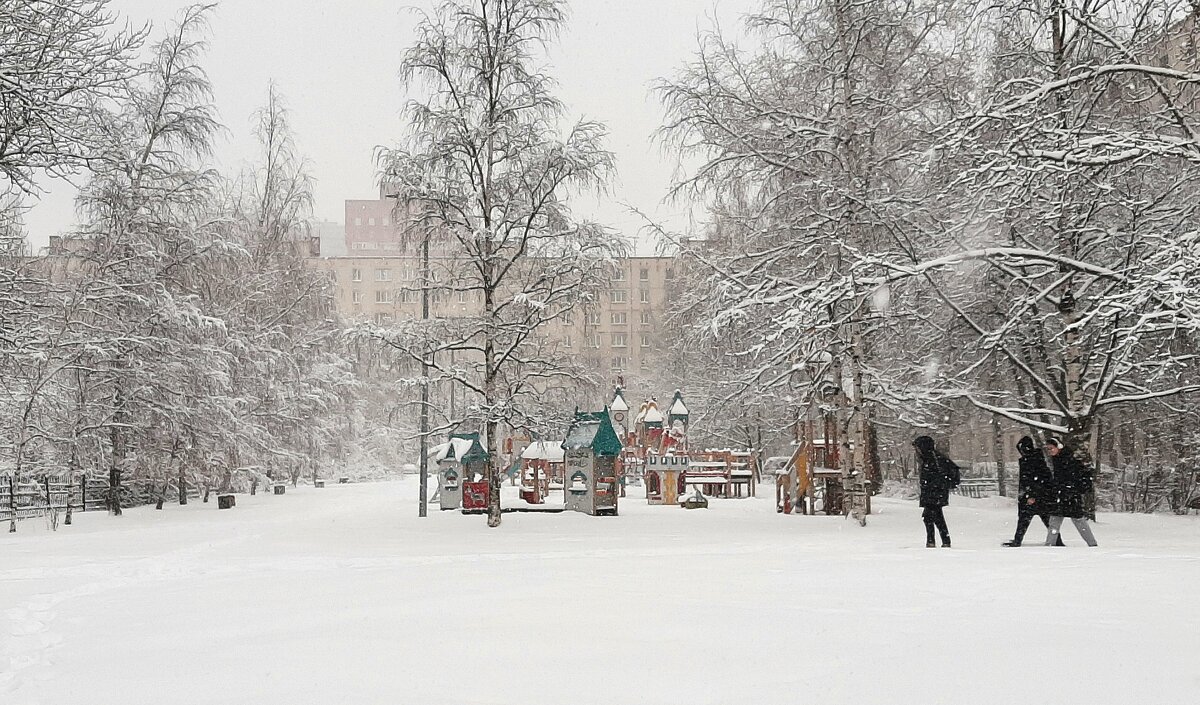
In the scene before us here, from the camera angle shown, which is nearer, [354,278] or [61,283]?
[61,283]

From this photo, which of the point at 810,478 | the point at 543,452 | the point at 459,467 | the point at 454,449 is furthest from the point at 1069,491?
the point at 543,452

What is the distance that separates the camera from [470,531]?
20.5 metres

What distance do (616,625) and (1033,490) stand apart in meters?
8.68

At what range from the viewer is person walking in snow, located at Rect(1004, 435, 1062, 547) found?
46.3 feet

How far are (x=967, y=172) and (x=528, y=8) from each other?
431 inches

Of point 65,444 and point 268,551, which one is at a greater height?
point 65,444

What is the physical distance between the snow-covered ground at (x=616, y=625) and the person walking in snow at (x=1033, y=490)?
47 cm

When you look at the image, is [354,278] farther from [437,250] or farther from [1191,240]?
[1191,240]

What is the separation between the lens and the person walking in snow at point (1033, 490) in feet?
46.3

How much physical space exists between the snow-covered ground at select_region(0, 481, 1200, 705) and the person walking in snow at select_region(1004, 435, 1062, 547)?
1.55 ft

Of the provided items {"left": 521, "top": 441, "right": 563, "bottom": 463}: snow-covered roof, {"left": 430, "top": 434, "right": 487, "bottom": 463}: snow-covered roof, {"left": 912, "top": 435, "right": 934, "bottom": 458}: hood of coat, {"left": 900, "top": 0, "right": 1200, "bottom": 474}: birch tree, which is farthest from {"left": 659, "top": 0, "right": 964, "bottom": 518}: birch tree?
{"left": 521, "top": 441, "right": 563, "bottom": 463}: snow-covered roof

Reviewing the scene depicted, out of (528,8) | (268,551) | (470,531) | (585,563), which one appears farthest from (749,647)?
(528,8)

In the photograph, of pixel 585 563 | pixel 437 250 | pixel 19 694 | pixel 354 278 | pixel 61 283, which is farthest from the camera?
pixel 354 278

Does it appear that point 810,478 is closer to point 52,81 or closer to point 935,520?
point 935,520
